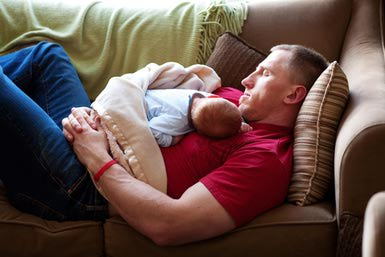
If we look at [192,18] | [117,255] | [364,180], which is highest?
[192,18]

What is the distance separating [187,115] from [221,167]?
23 cm

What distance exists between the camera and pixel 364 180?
4.91 feet

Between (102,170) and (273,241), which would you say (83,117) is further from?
(273,241)

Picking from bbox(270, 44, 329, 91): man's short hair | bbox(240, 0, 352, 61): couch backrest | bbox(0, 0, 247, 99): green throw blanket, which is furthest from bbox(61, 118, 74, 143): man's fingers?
bbox(240, 0, 352, 61): couch backrest

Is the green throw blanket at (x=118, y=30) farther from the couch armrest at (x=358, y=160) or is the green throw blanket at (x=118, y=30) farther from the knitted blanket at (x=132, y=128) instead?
the couch armrest at (x=358, y=160)

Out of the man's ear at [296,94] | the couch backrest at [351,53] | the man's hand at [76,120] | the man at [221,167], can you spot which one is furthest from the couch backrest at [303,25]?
the man's hand at [76,120]

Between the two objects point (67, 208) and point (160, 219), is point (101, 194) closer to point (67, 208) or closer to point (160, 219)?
point (67, 208)

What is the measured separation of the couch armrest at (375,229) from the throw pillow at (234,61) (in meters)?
0.98

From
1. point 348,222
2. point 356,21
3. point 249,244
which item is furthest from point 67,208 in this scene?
point 356,21

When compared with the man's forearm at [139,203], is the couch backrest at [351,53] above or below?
above

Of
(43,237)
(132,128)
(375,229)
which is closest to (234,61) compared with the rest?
(132,128)

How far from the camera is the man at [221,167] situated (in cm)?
150

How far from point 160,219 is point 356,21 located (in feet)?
4.15

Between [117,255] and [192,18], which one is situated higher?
[192,18]
